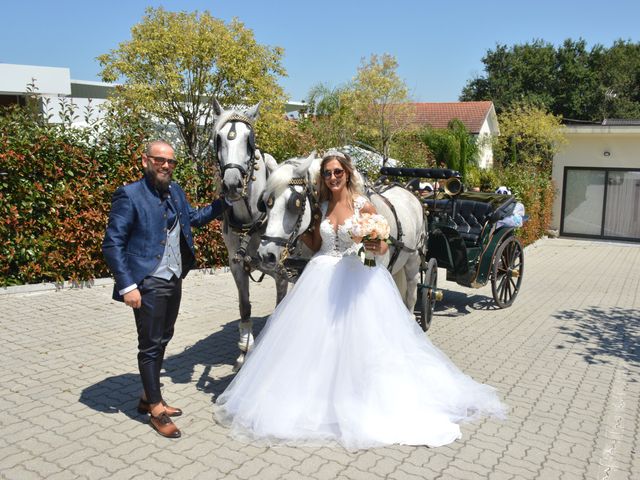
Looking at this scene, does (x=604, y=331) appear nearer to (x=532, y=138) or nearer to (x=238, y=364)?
(x=238, y=364)

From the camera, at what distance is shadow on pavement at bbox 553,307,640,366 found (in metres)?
6.31

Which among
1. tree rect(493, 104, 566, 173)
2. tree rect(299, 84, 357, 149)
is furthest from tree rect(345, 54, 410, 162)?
tree rect(493, 104, 566, 173)

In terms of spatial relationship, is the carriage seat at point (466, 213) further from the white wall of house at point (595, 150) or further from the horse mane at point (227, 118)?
the white wall of house at point (595, 150)

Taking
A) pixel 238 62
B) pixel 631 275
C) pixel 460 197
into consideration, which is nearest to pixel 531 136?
pixel 631 275

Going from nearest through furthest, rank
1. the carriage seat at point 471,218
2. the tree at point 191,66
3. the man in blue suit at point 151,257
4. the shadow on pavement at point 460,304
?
the man in blue suit at point 151,257, the carriage seat at point 471,218, the shadow on pavement at point 460,304, the tree at point 191,66

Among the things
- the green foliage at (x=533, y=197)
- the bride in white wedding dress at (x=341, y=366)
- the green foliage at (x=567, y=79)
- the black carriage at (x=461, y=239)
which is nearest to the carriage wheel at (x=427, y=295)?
the black carriage at (x=461, y=239)

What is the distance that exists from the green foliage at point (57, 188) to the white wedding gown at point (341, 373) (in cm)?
512

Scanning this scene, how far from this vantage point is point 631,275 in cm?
1211

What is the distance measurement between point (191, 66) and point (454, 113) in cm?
2837

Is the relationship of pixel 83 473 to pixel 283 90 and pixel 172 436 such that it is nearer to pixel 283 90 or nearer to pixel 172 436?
pixel 172 436

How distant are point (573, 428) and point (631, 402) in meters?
1.04

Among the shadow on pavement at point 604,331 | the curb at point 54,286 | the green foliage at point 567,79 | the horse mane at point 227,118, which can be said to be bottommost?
the shadow on pavement at point 604,331

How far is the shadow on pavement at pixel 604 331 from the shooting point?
631 centimetres

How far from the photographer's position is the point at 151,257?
3723mm
